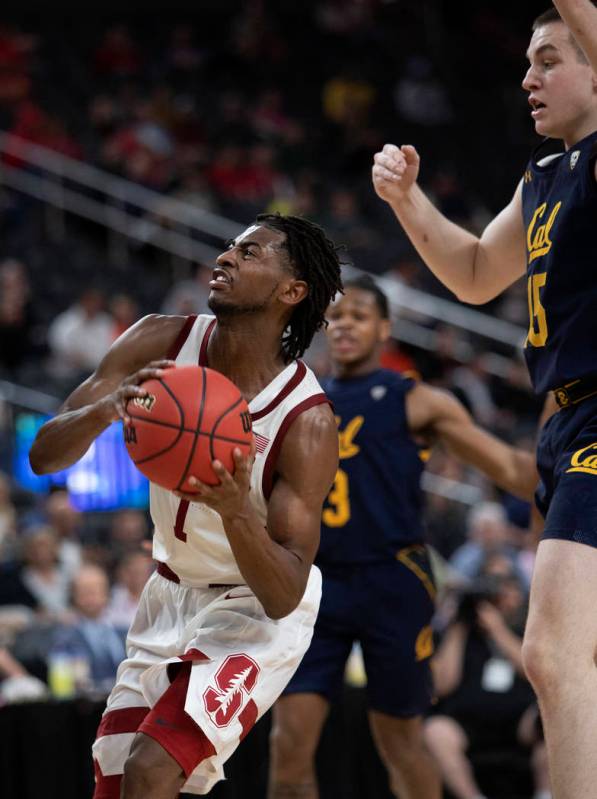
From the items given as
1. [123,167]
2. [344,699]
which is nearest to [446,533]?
[344,699]

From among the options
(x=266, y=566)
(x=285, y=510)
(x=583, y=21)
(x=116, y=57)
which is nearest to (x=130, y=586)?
(x=285, y=510)

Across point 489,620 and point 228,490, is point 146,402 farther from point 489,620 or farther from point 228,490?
point 489,620

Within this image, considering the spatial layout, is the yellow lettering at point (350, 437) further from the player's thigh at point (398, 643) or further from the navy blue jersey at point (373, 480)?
the player's thigh at point (398, 643)

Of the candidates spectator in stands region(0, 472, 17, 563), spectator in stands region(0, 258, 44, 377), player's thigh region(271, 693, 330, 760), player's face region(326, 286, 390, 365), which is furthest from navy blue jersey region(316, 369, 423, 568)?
spectator in stands region(0, 258, 44, 377)

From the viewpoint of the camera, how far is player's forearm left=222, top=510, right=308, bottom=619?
11.6 ft

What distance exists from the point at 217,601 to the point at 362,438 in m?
1.84

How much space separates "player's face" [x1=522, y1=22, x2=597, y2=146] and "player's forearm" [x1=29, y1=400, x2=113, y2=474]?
5.15ft

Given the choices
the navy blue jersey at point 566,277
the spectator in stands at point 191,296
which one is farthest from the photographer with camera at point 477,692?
the spectator in stands at point 191,296

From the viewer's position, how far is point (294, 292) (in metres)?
Result: 4.21

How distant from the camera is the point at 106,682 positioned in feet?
24.0

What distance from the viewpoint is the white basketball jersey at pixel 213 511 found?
3953 millimetres

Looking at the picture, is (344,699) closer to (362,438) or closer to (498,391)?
(362,438)

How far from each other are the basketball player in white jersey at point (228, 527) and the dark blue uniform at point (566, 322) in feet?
2.14

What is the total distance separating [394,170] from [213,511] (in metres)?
1.39
